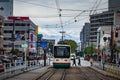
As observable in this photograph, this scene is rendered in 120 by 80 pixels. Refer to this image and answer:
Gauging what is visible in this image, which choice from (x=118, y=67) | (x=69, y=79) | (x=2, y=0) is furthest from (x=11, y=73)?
(x=2, y=0)

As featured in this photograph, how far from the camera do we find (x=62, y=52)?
59719mm

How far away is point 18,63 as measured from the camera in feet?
144

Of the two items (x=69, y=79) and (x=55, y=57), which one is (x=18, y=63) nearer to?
(x=69, y=79)

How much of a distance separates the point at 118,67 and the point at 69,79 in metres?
6.51

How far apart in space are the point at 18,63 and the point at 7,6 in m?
69.0

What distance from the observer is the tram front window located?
2345 inches

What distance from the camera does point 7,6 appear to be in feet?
365

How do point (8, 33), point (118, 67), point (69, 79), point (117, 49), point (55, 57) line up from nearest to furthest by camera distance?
point (69, 79), point (118, 67), point (55, 57), point (117, 49), point (8, 33)

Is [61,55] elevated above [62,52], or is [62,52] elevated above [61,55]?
[62,52]

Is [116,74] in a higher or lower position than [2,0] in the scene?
lower

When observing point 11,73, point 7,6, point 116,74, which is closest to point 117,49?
point 7,6

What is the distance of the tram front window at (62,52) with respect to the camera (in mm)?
59562

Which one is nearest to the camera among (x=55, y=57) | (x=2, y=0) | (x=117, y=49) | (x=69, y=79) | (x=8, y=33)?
(x=69, y=79)

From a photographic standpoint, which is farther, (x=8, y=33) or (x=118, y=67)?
(x=8, y=33)
